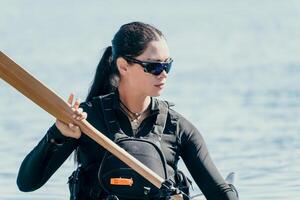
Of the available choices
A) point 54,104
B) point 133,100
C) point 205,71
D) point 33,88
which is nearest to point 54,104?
point 54,104

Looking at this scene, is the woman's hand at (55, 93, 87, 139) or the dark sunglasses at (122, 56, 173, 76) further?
the dark sunglasses at (122, 56, 173, 76)

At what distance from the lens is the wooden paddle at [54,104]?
6805 millimetres

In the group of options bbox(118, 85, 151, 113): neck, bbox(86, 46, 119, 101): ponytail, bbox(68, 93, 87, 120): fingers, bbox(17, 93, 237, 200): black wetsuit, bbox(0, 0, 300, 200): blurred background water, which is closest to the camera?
bbox(68, 93, 87, 120): fingers

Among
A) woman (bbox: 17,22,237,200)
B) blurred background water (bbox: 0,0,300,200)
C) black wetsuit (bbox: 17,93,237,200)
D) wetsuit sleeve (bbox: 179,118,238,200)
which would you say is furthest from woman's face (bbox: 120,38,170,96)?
blurred background water (bbox: 0,0,300,200)

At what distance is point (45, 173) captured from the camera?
22.8 ft

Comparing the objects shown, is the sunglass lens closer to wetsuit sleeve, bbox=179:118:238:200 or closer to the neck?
the neck

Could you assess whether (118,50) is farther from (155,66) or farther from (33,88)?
(33,88)

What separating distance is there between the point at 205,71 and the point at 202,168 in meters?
14.3

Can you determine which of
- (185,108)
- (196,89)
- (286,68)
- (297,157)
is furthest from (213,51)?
(297,157)

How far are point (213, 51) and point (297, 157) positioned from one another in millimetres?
10624

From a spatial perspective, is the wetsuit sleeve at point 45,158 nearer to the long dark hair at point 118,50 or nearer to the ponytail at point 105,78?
the long dark hair at point 118,50

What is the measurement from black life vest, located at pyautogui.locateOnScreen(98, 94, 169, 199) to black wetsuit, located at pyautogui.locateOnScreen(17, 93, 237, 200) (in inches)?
1.6

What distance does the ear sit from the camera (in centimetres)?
720

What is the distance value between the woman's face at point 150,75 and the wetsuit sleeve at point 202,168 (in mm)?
268
